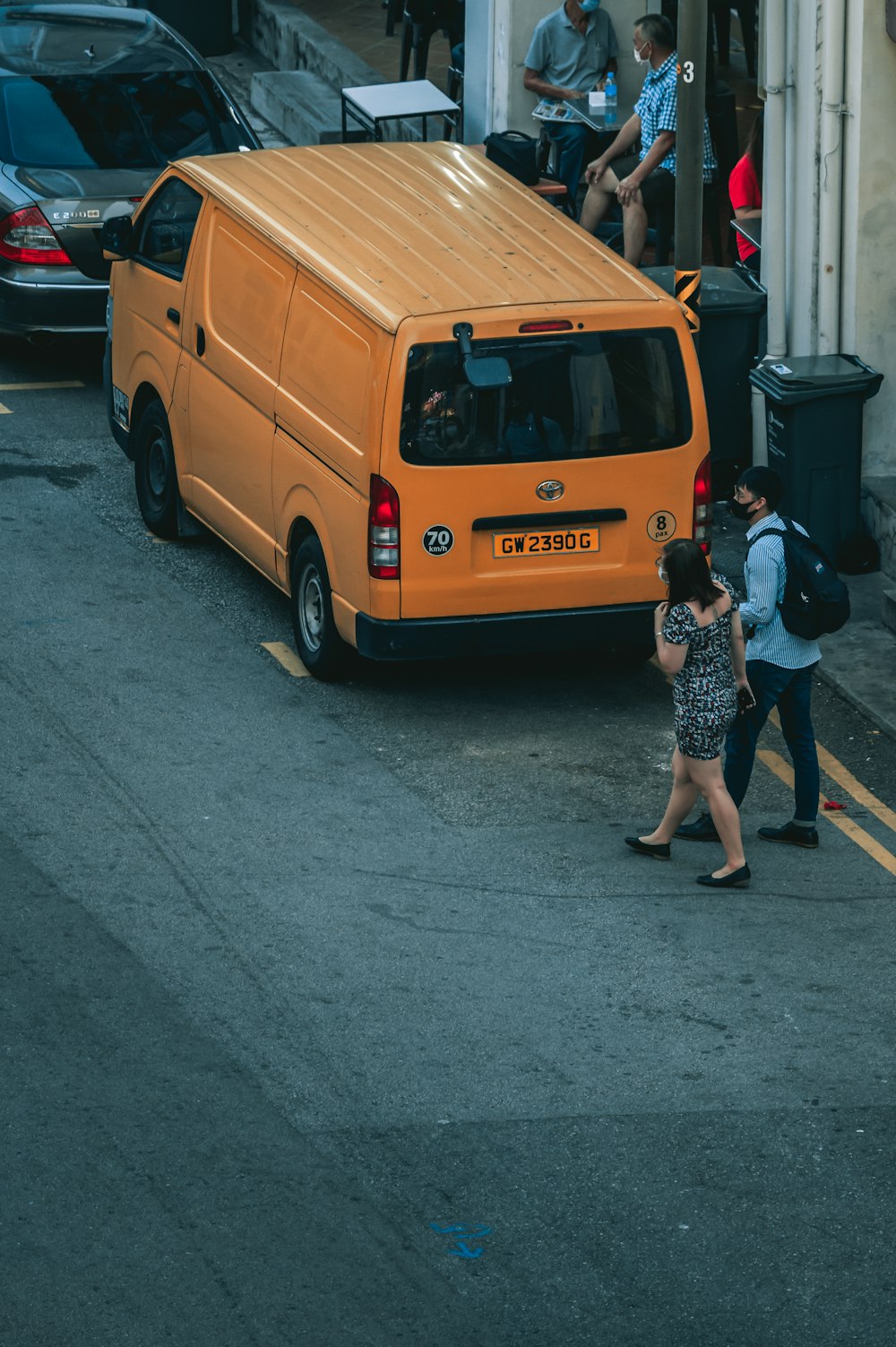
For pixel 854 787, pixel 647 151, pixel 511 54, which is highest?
pixel 511 54

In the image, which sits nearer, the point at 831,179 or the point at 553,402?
the point at 553,402

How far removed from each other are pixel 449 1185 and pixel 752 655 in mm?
3181

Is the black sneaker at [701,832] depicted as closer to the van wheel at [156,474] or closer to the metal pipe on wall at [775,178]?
the van wheel at [156,474]

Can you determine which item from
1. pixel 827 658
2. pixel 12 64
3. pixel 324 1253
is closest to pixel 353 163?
pixel 827 658

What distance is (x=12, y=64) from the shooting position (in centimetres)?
1611

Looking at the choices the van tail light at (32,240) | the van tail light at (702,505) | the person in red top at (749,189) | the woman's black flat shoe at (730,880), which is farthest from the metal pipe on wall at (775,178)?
the woman's black flat shoe at (730,880)

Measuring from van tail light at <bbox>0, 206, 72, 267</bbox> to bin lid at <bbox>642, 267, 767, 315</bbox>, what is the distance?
13.7ft

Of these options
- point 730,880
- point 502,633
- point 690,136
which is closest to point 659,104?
point 690,136

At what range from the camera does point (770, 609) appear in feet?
28.7

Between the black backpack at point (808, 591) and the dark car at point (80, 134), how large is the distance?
6876 millimetres

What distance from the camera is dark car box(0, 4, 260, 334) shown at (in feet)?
48.5

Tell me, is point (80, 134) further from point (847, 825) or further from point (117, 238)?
point (847, 825)

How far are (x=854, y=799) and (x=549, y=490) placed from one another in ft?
6.40

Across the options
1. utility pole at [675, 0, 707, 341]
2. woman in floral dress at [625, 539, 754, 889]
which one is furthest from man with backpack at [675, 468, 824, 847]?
utility pole at [675, 0, 707, 341]
